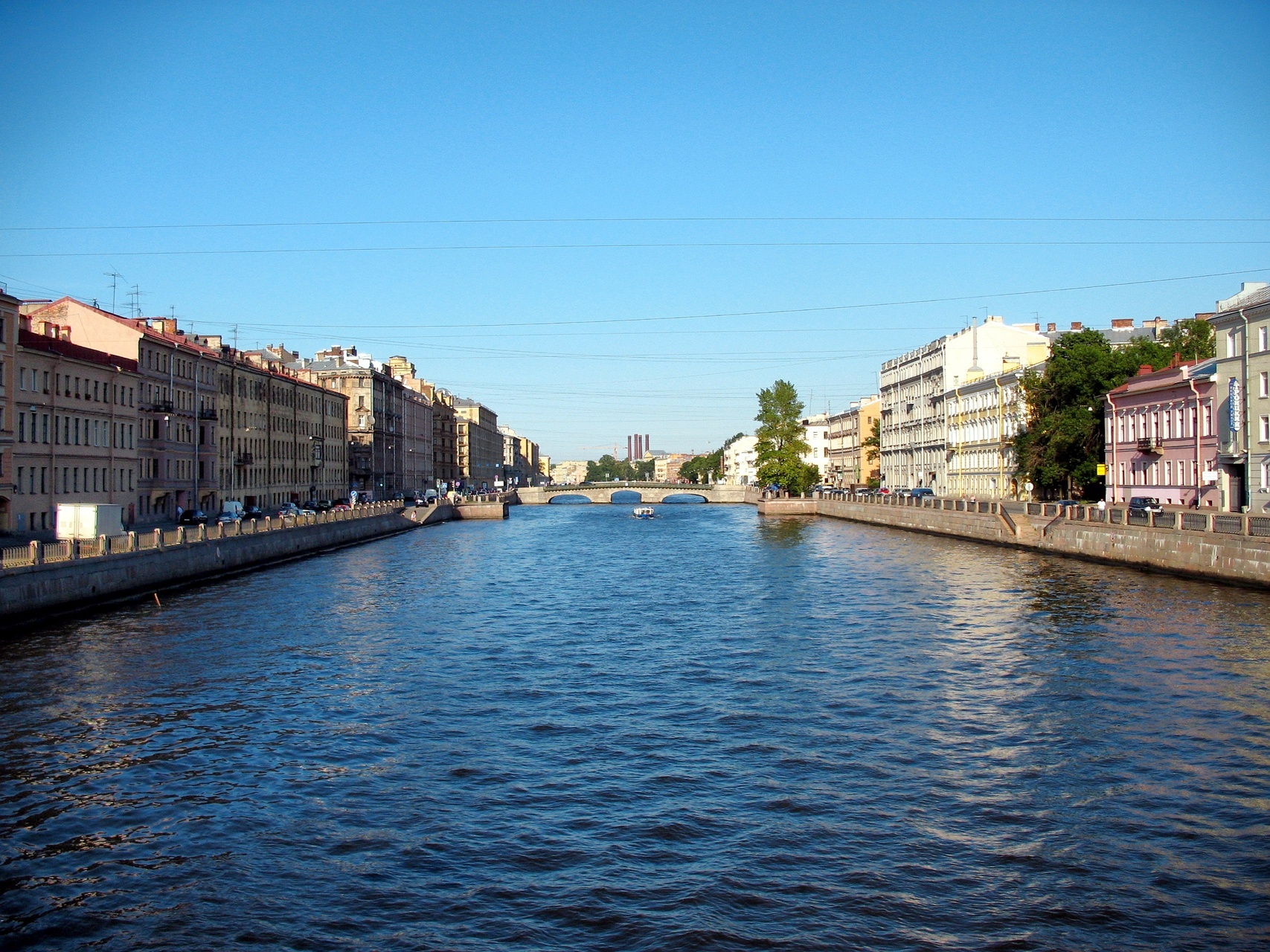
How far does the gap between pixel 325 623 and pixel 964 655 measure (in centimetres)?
1916

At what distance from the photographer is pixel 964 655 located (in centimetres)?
2781

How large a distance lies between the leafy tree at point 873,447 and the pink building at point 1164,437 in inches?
2956

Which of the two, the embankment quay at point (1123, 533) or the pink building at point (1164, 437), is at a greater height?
the pink building at point (1164, 437)

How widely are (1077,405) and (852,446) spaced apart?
321 feet

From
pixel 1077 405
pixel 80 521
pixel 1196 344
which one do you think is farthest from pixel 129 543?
pixel 1196 344

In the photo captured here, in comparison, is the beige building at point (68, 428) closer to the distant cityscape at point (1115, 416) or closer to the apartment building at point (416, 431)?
the distant cityscape at point (1115, 416)

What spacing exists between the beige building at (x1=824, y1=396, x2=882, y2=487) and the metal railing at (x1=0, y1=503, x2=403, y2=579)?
100 meters

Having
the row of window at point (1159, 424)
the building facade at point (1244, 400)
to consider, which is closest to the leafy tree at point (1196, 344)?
the row of window at point (1159, 424)

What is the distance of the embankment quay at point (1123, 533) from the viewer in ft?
122

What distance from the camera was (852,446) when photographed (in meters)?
167

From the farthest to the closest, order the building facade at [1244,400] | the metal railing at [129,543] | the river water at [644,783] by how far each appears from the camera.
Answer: the building facade at [1244,400], the metal railing at [129,543], the river water at [644,783]

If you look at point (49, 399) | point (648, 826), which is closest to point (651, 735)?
point (648, 826)

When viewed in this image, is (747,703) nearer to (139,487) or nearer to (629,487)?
(139,487)

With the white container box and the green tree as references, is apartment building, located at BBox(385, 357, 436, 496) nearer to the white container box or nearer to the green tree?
the green tree
